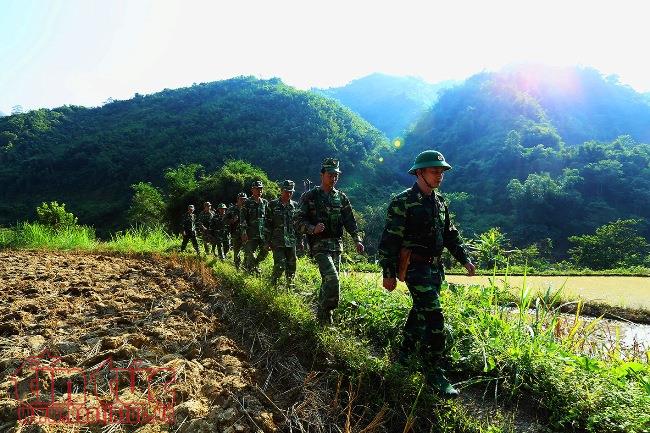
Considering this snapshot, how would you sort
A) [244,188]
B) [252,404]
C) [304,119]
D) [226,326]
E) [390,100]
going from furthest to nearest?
[390,100] < [304,119] < [244,188] < [226,326] < [252,404]

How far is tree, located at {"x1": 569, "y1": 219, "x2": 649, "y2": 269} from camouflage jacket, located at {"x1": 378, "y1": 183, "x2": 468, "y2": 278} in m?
23.1

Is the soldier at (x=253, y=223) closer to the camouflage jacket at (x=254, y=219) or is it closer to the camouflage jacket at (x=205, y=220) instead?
the camouflage jacket at (x=254, y=219)

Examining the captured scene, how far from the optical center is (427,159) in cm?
334

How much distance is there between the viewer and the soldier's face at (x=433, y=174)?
331 cm

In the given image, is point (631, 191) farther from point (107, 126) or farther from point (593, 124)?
point (107, 126)

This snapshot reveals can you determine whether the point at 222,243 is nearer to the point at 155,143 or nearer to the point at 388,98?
the point at 155,143

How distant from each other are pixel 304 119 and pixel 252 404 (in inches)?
2919

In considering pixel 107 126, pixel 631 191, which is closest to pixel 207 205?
pixel 631 191

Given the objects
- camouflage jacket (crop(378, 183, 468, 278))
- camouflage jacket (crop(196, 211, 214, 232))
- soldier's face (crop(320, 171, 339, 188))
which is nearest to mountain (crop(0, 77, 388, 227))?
camouflage jacket (crop(196, 211, 214, 232))

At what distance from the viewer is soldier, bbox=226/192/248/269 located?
9300 millimetres

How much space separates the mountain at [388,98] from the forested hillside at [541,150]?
116ft

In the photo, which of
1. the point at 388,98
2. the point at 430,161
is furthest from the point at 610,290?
the point at 388,98

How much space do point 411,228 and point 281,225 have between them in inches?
139

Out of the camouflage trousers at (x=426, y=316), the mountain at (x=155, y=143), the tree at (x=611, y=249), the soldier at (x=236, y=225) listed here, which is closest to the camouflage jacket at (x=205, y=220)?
the soldier at (x=236, y=225)
